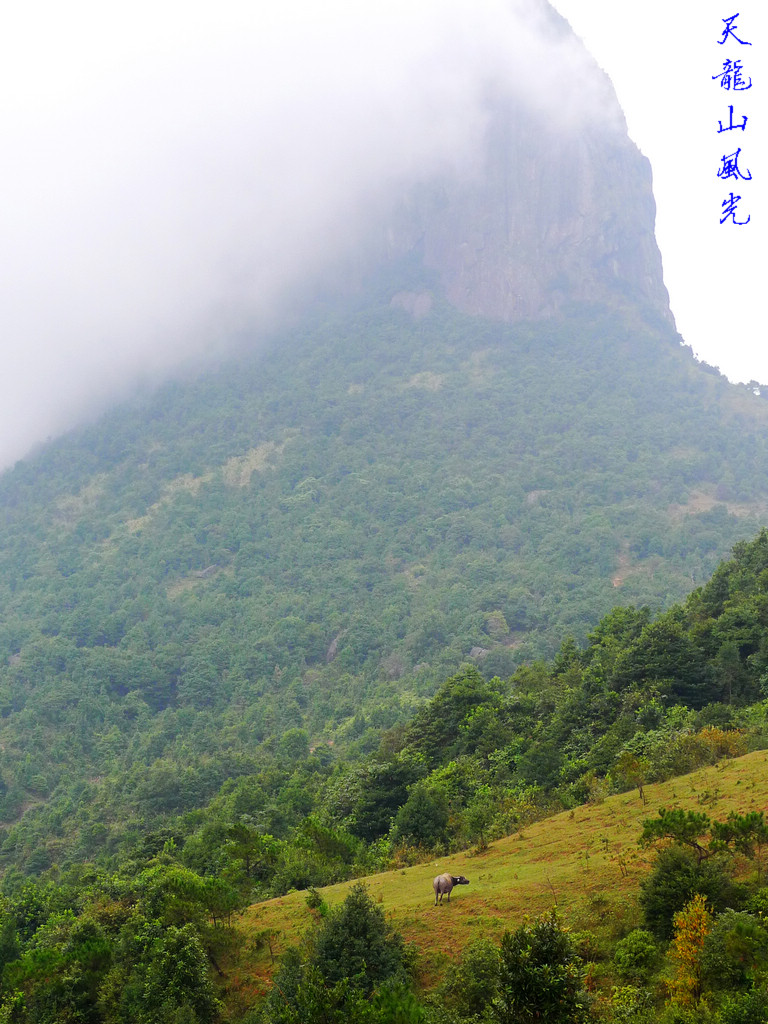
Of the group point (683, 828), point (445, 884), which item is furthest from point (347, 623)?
point (683, 828)

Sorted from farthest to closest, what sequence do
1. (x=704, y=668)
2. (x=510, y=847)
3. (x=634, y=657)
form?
(x=634, y=657), (x=704, y=668), (x=510, y=847)

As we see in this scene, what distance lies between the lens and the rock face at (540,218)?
150 metres

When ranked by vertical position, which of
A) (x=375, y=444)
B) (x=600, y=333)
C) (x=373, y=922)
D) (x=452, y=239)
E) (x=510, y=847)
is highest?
(x=452, y=239)

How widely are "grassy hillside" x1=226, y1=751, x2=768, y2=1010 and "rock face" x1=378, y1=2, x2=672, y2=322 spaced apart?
136 meters

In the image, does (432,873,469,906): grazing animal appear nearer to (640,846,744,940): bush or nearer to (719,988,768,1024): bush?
(640,846,744,940): bush

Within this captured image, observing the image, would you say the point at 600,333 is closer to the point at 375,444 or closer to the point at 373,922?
the point at 375,444

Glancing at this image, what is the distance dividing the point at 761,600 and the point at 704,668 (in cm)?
452

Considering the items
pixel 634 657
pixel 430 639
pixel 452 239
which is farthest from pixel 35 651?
pixel 452 239

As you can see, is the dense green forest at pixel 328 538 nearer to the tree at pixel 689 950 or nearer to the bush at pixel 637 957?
the bush at pixel 637 957

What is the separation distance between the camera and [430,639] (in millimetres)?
78500

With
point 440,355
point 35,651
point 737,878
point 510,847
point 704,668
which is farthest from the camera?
point 440,355

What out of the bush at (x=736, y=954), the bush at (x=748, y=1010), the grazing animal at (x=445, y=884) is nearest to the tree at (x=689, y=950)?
the bush at (x=736, y=954)

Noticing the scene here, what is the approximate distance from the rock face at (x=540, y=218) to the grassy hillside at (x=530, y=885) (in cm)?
13566

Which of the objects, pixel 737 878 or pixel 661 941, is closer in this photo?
pixel 661 941
